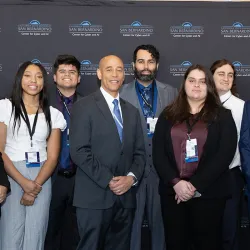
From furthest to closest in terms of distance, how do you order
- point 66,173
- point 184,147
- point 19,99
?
point 66,173 < point 19,99 < point 184,147

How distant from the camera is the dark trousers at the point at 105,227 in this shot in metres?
2.86

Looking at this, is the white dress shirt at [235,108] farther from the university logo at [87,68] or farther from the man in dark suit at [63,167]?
the university logo at [87,68]

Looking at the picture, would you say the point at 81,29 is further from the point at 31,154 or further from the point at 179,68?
the point at 31,154

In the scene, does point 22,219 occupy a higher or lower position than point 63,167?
lower

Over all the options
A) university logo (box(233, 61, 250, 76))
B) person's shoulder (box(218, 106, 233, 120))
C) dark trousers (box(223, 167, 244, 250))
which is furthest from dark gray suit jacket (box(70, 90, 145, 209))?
university logo (box(233, 61, 250, 76))

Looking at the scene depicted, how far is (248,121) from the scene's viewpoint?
3.10m

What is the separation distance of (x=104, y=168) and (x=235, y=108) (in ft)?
4.93

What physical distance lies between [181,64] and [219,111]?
171cm

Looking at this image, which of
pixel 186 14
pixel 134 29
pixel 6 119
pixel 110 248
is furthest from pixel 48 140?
pixel 186 14

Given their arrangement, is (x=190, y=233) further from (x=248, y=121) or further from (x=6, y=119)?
(x=6, y=119)

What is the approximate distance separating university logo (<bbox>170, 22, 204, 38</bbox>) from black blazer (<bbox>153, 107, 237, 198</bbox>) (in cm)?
181

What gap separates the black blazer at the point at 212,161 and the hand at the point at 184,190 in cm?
4

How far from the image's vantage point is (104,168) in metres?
2.82

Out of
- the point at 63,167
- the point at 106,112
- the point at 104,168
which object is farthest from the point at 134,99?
the point at 104,168
